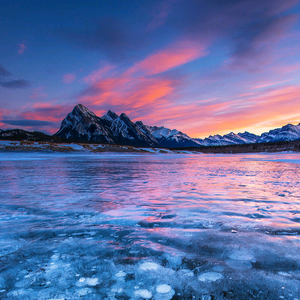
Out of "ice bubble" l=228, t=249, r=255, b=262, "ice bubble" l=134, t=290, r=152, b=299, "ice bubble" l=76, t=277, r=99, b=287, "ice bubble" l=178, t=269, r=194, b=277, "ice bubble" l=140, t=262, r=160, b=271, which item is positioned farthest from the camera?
"ice bubble" l=228, t=249, r=255, b=262

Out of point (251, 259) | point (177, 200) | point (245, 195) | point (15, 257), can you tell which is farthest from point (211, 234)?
point (245, 195)

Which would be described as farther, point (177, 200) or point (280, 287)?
point (177, 200)

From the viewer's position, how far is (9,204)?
4.71m

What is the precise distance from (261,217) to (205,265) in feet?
7.30

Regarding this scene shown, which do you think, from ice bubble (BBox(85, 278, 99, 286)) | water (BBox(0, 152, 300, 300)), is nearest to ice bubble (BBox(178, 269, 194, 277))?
water (BBox(0, 152, 300, 300))

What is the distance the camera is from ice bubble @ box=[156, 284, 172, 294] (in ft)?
5.82

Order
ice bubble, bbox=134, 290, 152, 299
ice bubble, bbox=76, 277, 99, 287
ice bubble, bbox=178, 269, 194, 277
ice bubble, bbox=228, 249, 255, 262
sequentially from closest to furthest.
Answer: ice bubble, bbox=134, 290, 152, 299 < ice bubble, bbox=76, 277, 99, 287 < ice bubble, bbox=178, 269, 194, 277 < ice bubble, bbox=228, 249, 255, 262

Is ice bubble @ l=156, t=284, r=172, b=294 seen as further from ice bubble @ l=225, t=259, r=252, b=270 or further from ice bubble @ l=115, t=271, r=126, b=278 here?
ice bubble @ l=225, t=259, r=252, b=270

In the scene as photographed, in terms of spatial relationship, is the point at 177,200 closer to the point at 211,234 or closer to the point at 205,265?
the point at 211,234

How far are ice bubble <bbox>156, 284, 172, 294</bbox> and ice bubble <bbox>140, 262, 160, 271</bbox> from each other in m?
0.26

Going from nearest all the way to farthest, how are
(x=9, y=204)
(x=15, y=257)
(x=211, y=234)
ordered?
(x=15, y=257) < (x=211, y=234) < (x=9, y=204)

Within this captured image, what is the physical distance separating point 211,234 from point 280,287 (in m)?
1.20

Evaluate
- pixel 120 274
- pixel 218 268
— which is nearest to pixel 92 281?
pixel 120 274

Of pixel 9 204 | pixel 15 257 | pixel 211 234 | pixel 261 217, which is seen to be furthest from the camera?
pixel 9 204
